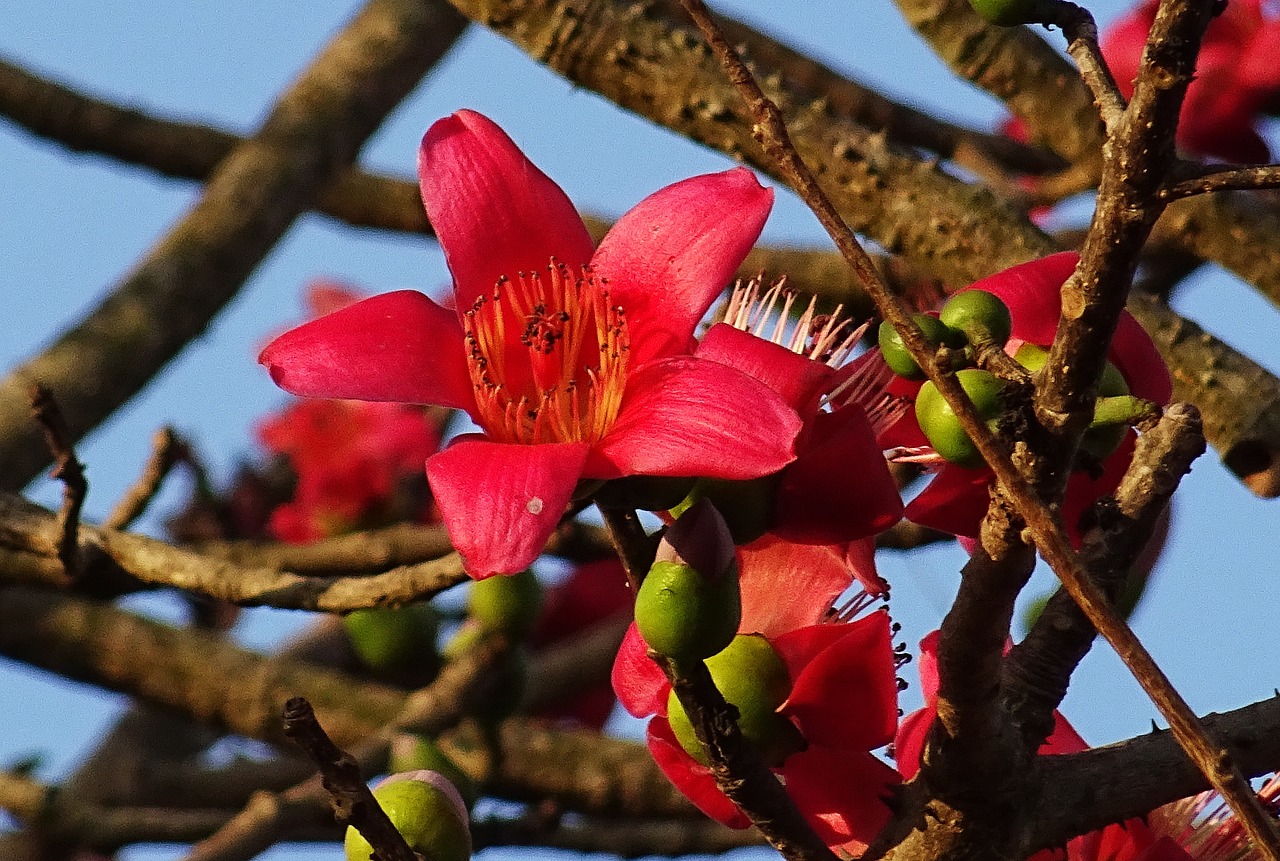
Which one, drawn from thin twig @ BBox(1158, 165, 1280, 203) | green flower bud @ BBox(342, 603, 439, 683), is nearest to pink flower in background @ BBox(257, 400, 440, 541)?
A: green flower bud @ BBox(342, 603, 439, 683)

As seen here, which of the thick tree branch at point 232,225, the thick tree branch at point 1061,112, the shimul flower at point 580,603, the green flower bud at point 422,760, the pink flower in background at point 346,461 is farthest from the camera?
the shimul flower at point 580,603

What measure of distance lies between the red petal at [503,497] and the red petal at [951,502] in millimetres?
236

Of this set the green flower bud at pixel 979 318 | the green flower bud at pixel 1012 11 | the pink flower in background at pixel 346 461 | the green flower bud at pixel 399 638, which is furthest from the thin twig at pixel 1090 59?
the pink flower in background at pixel 346 461

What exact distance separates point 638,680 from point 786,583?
13 cm

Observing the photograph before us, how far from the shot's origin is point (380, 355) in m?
1.06

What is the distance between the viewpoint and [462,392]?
1.10 metres

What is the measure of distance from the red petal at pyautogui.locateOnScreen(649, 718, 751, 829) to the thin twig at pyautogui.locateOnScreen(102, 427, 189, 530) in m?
0.92

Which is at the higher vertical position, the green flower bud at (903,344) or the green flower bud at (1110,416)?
the green flower bud at (903,344)

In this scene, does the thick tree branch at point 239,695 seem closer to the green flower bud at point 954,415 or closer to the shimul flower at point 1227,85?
the shimul flower at point 1227,85

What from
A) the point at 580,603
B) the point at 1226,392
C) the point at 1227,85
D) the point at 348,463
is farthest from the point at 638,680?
the point at 580,603

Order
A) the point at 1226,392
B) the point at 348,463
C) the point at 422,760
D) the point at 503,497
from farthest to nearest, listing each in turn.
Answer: the point at 348,463
the point at 1226,392
the point at 422,760
the point at 503,497

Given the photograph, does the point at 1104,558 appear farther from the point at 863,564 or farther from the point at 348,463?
the point at 348,463

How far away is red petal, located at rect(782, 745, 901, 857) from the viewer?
3.74ft

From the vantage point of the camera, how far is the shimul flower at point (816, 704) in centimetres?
111
